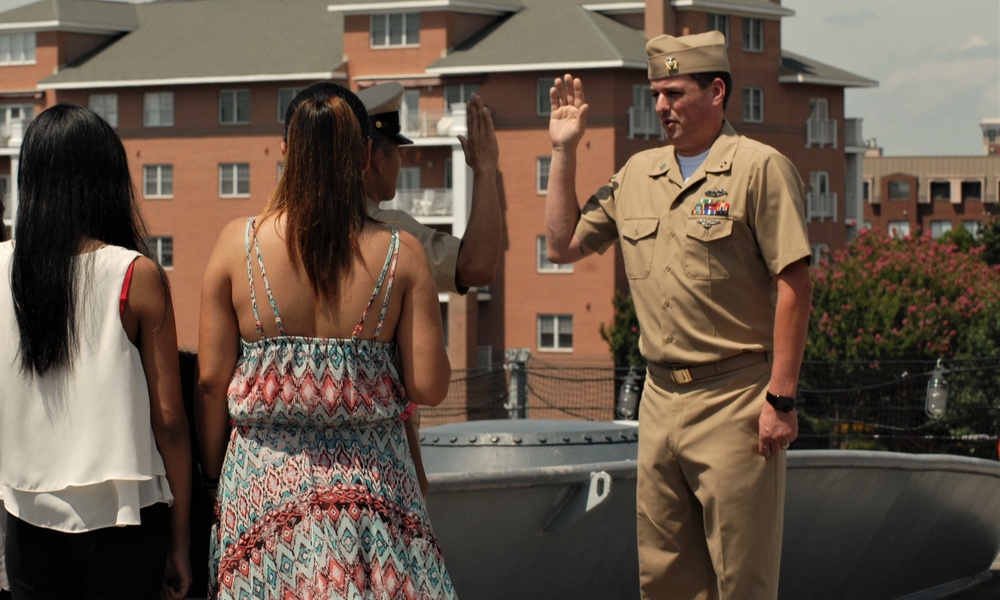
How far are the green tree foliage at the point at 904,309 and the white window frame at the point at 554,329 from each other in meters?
13.3

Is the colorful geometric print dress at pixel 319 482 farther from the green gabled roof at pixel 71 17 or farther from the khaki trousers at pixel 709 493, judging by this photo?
the green gabled roof at pixel 71 17

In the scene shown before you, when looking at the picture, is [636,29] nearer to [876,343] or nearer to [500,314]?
[500,314]

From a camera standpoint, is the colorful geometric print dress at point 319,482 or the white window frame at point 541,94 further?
the white window frame at point 541,94

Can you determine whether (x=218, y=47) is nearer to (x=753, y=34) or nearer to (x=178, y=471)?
(x=753, y=34)

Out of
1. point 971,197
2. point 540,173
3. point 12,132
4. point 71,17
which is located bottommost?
point 540,173

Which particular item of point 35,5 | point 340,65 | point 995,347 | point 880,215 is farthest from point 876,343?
point 880,215

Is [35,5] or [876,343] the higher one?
[35,5]

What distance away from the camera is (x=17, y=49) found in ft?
230

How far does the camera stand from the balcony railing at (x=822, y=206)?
2699 inches

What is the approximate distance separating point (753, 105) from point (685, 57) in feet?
204

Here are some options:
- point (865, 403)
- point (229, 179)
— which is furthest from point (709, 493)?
point (229, 179)

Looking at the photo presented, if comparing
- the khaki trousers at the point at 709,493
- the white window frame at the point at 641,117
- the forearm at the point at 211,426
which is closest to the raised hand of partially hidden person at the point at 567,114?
the khaki trousers at the point at 709,493

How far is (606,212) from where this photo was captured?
5617mm

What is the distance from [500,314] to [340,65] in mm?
11344
